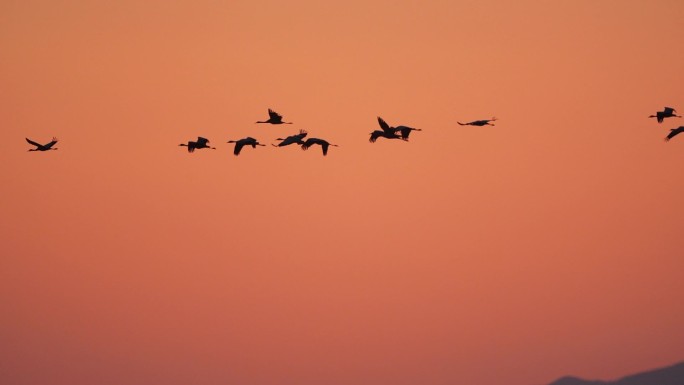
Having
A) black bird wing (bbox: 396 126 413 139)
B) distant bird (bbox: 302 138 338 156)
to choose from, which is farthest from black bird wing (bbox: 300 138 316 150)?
black bird wing (bbox: 396 126 413 139)

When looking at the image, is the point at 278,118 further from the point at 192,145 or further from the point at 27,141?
the point at 27,141

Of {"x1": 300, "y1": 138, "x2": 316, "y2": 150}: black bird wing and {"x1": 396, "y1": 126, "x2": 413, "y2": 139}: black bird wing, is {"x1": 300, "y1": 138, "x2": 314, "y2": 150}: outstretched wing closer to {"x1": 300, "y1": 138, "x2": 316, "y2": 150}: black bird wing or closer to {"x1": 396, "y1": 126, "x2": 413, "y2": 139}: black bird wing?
{"x1": 300, "y1": 138, "x2": 316, "y2": 150}: black bird wing

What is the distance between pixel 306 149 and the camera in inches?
4198

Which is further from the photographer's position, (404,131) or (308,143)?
(308,143)

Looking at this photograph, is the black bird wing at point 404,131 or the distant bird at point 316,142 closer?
the black bird wing at point 404,131

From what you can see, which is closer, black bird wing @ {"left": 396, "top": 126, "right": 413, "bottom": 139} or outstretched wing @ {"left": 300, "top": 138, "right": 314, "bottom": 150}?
black bird wing @ {"left": 396, "top": 126, "right": 413, "bottom": 139}

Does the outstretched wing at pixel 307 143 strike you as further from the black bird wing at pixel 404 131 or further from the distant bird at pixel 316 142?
the black bird wing at pixel 404 131

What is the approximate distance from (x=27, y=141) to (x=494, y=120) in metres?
33.4

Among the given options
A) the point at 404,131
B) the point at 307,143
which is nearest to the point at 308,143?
the point at 307,143

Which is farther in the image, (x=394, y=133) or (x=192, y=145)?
(x=192, y=145)

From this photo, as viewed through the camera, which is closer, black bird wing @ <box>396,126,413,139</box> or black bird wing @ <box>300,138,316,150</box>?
black bird wing @ <box>396,126,413,139</box>

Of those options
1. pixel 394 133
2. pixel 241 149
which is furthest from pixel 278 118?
pixel 394 133

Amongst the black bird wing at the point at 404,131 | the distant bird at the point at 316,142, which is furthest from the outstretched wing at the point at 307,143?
the black bird wing at the point at 404,131

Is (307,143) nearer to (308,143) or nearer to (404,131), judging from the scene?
(308,143)
